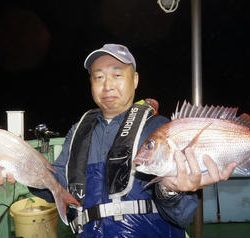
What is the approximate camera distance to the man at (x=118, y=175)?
109 inches

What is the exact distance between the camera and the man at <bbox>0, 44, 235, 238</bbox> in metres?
2.77

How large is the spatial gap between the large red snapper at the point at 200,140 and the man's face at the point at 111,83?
71 centimetres

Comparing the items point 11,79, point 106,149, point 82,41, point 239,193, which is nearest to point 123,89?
point 106,149

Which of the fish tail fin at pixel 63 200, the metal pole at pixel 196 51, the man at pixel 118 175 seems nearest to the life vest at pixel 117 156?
the man at pixel 118 175

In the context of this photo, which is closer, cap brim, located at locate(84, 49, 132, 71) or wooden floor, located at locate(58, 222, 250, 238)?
cap brim, located at locate(84, 49, 132, 71)

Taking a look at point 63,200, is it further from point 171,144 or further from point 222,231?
point 222,231

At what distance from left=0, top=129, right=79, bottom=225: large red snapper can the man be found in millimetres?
203

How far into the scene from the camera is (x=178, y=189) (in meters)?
2.64

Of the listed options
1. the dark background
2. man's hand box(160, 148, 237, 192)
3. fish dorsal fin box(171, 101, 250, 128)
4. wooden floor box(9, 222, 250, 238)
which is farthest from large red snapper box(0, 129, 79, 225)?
the dark background

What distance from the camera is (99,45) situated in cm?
7062

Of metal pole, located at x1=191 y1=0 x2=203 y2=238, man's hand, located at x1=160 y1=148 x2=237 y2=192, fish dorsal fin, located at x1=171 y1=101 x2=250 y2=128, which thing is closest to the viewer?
man's hand, located at x1=160 y1=148 x2=237 y2=192

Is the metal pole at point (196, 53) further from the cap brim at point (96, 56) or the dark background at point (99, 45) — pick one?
the dark background at point (99, 45)

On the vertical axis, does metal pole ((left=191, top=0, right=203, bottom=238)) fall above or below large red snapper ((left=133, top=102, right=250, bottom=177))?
above

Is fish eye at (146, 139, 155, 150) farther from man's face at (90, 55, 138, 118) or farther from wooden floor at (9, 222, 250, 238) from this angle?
wooden floor at (9, 222, 250, 238)
